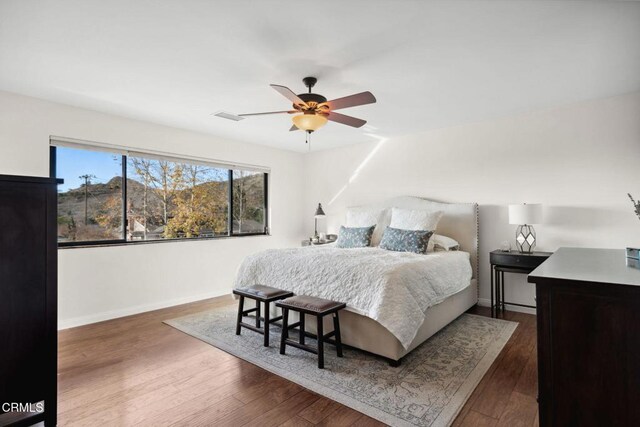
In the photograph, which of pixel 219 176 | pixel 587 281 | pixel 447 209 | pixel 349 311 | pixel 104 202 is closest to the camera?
pixel 587 281

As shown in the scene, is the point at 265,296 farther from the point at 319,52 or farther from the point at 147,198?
the point at 147,198

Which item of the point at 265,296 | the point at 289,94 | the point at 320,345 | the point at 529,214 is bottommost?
the point at 320,345

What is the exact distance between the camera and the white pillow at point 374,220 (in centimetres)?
→ 461

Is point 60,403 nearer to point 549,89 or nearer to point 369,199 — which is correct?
point 369,199

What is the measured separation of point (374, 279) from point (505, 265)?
6.45 ft

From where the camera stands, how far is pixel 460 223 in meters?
4.28

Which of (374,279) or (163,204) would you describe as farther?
(163,204)

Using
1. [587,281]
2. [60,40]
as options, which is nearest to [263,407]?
[587,281]

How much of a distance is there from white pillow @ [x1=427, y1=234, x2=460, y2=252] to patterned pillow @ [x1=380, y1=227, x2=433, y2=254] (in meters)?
0.22

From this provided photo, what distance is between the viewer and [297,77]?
2801mm

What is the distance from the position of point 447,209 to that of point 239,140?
131 inches

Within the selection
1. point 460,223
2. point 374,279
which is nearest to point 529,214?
point 460,223

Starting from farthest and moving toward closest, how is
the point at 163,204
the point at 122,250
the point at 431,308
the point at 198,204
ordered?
the point at 198,204, the point at 163,204, the point at 122,250, the point at 431,308

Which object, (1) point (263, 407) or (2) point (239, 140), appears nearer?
(1) point (263, 407)
